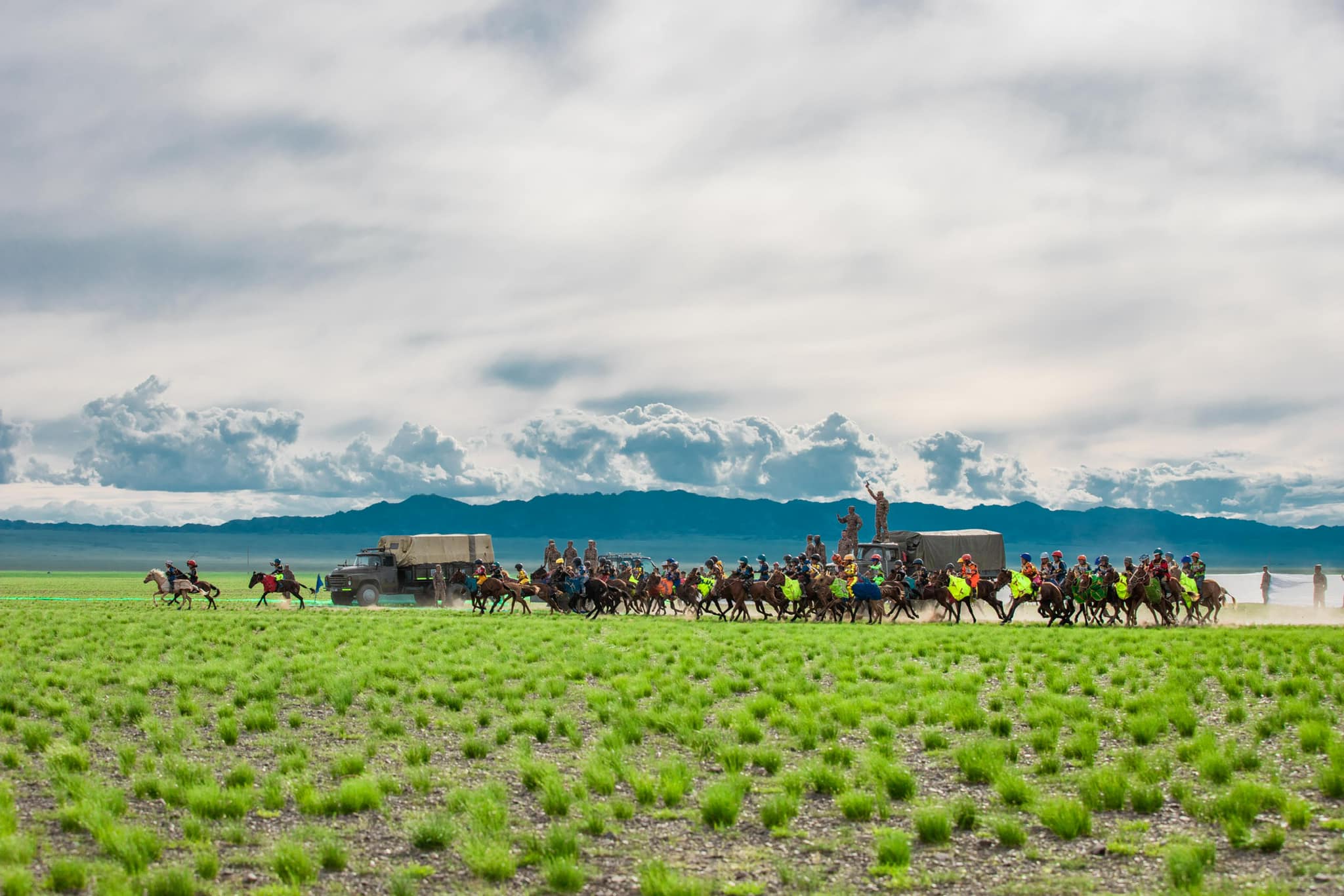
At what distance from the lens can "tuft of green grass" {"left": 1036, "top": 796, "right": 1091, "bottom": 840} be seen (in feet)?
27.0

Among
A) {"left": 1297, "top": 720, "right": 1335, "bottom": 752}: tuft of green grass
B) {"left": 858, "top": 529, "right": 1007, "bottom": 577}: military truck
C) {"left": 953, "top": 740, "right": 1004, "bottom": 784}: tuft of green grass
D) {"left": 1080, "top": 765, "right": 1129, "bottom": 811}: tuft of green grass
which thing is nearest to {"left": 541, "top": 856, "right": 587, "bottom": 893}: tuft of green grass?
{"left": 953, "top": 740, "right": 1004, "bottom": 784}: tuft of green grass

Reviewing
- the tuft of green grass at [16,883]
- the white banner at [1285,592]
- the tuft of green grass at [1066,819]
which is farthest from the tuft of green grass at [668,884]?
the white banner at [1285,592]

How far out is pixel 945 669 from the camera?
16375 millimetres

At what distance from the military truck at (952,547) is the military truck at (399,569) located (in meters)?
19.0

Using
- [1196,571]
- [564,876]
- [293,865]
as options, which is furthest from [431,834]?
[1196,571]

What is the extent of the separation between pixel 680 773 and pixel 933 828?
2.71 metres

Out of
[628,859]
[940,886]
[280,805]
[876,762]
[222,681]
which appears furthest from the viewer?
[222,681]

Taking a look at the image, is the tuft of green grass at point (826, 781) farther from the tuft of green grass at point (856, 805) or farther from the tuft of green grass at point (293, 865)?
the tuft of green grass at point (293, 865)

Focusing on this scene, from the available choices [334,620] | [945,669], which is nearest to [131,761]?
[945,669]

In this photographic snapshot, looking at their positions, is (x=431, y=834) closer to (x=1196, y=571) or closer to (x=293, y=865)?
(x=293, y=865)

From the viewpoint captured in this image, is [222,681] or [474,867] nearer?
[474,867]

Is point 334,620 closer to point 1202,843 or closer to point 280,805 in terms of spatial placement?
point 280,805

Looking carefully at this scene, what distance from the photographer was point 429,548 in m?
46.7

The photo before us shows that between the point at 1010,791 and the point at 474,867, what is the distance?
4.68 m
